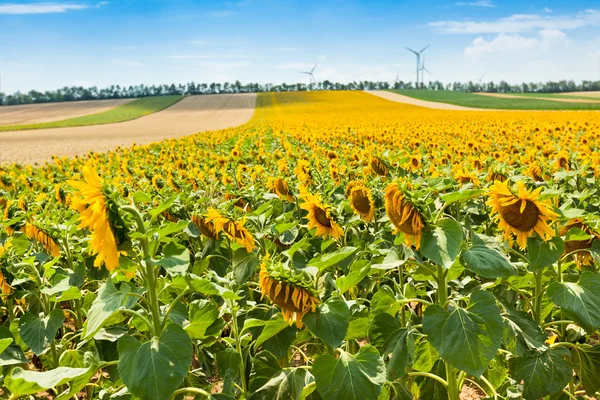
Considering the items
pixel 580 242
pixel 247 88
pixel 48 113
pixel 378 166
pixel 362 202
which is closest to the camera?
pixel 580 242

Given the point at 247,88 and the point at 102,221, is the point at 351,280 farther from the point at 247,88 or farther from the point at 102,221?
the point at 247,88

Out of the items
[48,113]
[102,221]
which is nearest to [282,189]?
[102,221]

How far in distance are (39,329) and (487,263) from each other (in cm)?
231

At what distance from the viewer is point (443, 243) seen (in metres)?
1.90

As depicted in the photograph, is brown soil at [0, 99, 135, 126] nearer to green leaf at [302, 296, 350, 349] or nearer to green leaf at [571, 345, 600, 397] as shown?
green leaf at [302, 296, 350, 349]

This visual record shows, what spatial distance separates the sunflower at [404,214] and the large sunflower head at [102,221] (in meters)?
1.02

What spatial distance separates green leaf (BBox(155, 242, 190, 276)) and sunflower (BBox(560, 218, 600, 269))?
1.88 m

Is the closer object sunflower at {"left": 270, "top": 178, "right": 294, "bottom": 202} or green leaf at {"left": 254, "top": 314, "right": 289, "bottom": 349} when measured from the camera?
green leaf at {"left": 254, "top": 314, "right": 289, "bottom": 349}

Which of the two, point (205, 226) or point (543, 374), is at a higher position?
point (205, 226)

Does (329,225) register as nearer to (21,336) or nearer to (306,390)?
(306,390)

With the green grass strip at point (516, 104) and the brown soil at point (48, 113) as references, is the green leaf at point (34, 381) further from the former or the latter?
the brown soil at point (48, 113)

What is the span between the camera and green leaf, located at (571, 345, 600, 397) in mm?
2482

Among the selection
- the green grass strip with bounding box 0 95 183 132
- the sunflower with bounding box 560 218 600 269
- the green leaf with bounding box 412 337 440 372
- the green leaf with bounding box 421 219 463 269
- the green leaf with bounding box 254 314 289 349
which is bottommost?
the green leaf with bounding box 412 337 440 372

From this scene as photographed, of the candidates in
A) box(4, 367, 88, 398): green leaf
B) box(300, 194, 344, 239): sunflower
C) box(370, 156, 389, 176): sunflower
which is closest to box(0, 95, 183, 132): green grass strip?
box(370, 156, 389, 176): sunflower
